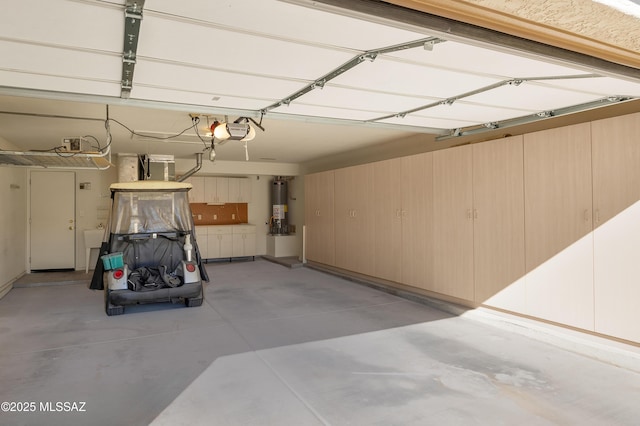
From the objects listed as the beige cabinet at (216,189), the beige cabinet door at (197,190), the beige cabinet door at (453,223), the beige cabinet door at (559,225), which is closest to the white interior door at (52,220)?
the beige cabinet door at (197,190)

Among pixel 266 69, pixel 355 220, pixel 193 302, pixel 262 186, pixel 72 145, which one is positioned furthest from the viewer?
pixel 262 186

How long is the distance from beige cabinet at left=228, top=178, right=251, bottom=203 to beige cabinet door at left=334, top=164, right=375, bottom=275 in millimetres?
3528

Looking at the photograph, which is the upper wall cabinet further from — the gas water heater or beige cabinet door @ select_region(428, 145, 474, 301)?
beige cabinet door @ select_region(428, 145, 474, 301)

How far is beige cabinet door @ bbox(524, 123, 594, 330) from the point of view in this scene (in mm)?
3760

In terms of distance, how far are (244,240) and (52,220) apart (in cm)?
423

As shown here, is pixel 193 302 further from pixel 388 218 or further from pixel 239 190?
pixel 239 190

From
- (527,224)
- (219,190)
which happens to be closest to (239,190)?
(219,190)

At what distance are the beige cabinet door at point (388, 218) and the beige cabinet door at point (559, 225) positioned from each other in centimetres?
221

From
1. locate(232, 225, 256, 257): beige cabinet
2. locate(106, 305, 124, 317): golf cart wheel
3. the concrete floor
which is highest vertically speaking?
locate(232, 225, 256, 257): beige cabinet

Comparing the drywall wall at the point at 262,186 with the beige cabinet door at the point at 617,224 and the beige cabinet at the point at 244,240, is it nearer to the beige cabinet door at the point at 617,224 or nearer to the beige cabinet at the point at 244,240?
the beige cabinet at the point at 244,240

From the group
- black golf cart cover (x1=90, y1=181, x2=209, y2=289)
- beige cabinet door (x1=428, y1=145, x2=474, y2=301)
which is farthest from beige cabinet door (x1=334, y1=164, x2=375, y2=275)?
black golf cart cover (x1=90, y1=181, x2=209, y2=289)

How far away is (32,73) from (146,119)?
2.46 metres

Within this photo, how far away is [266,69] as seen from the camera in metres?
2.57

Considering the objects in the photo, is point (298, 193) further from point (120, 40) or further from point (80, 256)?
point (120, 40)
